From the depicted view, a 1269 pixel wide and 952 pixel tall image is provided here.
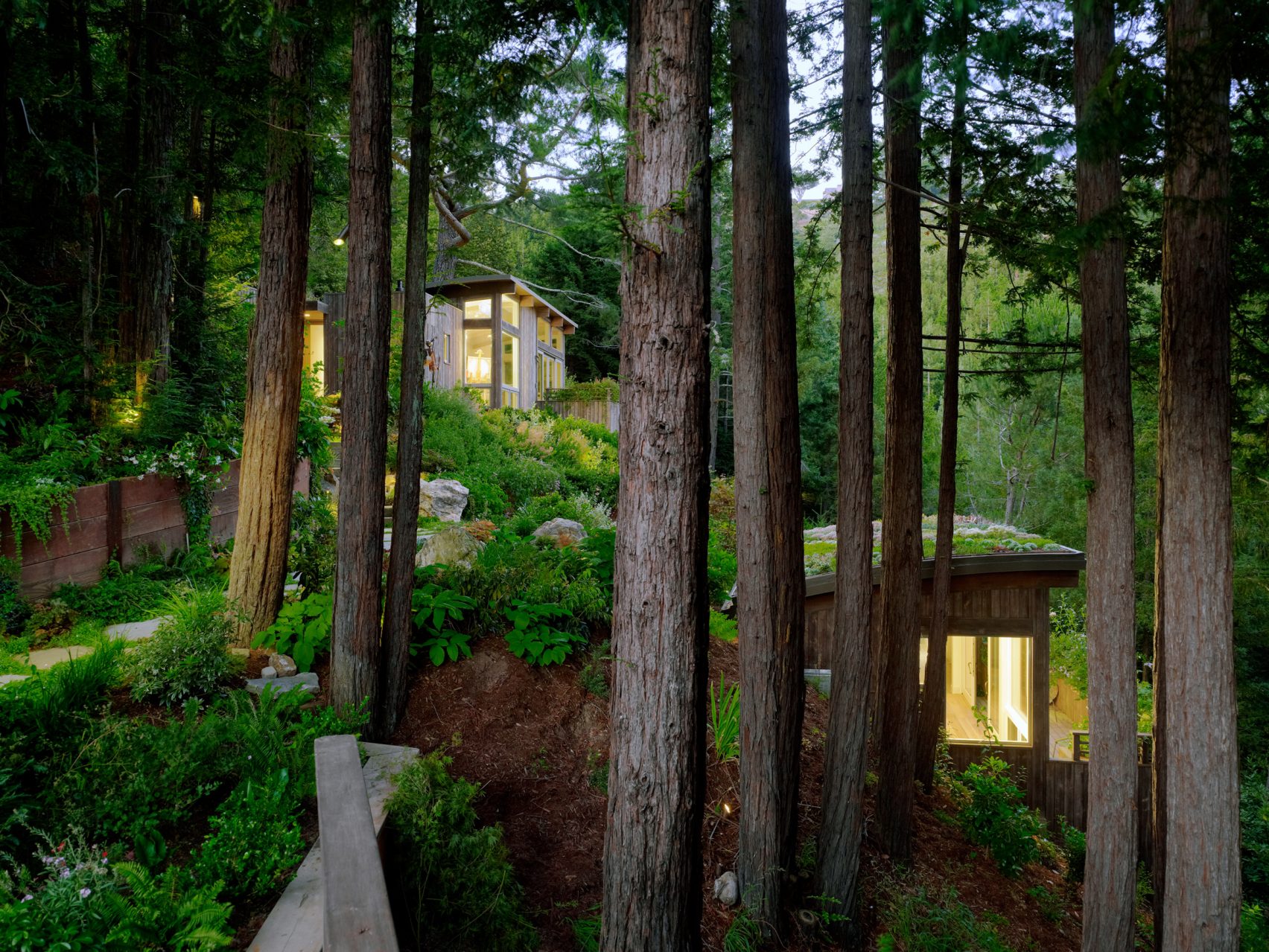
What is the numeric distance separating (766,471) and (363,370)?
2.85 metres

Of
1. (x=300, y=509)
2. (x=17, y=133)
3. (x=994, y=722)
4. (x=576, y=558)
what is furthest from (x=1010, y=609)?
(x=17, y=133)

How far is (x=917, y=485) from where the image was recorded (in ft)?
20.1

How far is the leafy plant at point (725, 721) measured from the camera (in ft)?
17.1

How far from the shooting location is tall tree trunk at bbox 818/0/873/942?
14.4ft

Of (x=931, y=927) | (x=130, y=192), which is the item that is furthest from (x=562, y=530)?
(x=130, y=192)

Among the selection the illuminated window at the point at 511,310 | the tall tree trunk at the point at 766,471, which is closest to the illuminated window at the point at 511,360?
the illuminated window at the point at 511,310

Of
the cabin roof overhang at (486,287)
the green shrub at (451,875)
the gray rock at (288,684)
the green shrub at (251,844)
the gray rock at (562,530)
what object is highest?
the cabin roof overhang at (486,287)

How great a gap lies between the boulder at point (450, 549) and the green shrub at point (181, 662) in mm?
1999

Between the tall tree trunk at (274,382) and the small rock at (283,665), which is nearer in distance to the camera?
the small rock at (283,665)

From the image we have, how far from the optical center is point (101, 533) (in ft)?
21.3

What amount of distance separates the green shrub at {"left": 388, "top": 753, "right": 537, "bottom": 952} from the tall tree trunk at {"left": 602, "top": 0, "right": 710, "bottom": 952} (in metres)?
0.76

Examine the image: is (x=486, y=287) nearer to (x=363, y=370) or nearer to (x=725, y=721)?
(x=363, y=370)

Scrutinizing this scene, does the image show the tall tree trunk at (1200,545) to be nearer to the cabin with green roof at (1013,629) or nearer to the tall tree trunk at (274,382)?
the cabin with green roof at (1013,629)

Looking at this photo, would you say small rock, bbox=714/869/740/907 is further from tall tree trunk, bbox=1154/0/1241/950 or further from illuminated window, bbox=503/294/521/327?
illuminated window, bbox=503/294/521/327
